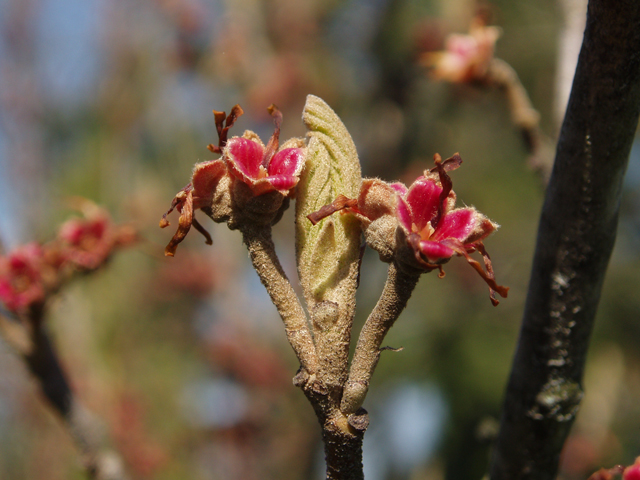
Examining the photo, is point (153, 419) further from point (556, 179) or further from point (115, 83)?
point (556, 179)

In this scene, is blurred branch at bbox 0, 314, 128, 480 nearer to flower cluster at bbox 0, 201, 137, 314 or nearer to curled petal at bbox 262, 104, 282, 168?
flower cluster at bbox 0, 201, 137, 314

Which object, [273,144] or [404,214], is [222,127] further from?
[404,214]

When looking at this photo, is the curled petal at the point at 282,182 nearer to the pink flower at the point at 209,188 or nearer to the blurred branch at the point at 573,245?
the pink flower at the point at 209,188

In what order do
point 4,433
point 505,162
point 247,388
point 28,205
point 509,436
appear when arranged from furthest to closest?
point 4,433 < point 505,162 < point 28,205 < point 247,388 < point 509,436

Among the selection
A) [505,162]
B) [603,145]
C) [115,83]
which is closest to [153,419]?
[115,83]

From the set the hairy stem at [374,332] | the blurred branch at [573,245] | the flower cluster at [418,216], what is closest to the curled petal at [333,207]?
the flower cluster at [418,216]

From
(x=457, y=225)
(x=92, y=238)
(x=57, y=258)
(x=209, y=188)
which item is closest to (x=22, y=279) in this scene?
(x=57, y=258)
